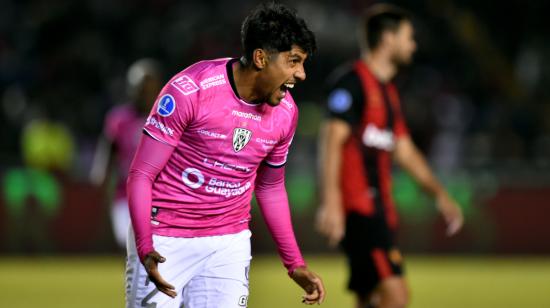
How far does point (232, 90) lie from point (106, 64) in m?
13.5

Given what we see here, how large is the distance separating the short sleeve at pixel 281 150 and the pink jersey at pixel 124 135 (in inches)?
178

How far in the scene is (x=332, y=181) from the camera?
7.28 m

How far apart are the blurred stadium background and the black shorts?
3656mm

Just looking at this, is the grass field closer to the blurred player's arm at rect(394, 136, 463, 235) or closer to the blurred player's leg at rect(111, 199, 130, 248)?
the blurred player's leg at rect(111, 199, 130, 248)

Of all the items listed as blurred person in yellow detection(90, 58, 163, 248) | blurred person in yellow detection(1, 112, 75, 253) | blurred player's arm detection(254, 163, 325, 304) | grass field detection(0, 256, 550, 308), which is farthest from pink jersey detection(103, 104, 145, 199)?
blurred person in yellow detection(1, 112, 75, 253)

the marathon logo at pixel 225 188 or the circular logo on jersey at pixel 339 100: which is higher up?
the circular logo on jersey at pixel 339 100

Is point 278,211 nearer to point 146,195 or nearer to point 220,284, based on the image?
point 220,284

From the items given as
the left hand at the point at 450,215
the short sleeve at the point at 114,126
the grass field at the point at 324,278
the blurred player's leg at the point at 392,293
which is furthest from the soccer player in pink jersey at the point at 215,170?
the grass field at the point at 324,278

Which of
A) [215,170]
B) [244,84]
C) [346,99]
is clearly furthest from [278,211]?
[346,99]

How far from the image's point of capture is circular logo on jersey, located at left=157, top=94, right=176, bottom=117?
4910mm

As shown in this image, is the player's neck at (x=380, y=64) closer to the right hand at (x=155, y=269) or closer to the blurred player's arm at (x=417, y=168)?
the blurred player's arm at (x=417, y=168)

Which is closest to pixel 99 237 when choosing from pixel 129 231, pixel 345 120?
pixel 345 120

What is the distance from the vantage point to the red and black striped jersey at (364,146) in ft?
24.7

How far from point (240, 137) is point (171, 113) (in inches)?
15.5
